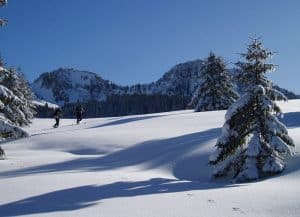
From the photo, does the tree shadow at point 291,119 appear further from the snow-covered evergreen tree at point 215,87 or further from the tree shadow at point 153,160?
the snow-covered evergreen tree at point 215,87

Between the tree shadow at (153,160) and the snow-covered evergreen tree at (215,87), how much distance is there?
23.6 metres

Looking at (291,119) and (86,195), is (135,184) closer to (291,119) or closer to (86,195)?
(86,195)

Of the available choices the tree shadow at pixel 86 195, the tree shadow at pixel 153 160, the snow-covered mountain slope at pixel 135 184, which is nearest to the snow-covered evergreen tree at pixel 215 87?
the snow-covered mountain slope at pixel 135 184

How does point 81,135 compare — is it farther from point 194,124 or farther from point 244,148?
point 244,148

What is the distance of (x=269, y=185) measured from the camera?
1427 cm

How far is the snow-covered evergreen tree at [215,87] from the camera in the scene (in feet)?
164

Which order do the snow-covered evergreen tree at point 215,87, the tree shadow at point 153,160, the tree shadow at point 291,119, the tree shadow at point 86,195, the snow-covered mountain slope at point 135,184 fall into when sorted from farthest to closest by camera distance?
the snow-covered evergreen tree at point 215,87, the tree shadow at point 291,119, the tree shadow at point 153,160, the tree shadow at point 86,195, the snow-covered mountain slope at point 135,184

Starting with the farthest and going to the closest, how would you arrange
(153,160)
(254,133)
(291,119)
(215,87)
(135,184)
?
(215,87) → (291,119) → (153,160) → (254,133) → (135,184)

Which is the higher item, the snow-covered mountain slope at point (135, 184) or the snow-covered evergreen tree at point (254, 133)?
the snow-covered evergreen tree at point (254, 133)

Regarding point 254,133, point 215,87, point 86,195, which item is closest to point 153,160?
point 254,133

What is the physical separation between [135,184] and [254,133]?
5.19 metres

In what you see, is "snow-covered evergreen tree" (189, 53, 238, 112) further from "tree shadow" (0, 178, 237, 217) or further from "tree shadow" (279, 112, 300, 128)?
"tree shadow" (0, 178, 237, 217)

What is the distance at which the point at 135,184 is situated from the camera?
14.9 meters

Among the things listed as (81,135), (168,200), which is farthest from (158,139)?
(168,200)
